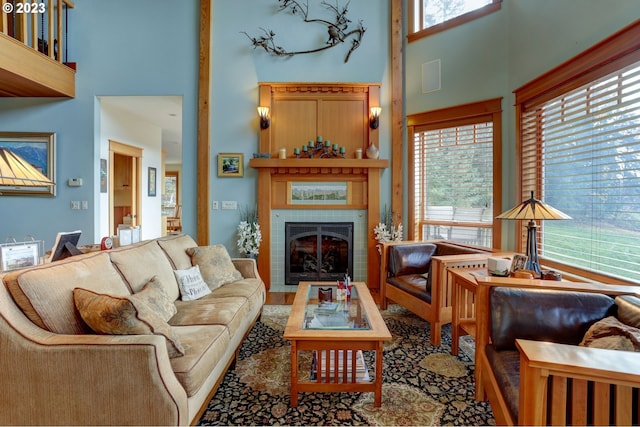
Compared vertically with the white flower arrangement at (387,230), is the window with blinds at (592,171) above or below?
above

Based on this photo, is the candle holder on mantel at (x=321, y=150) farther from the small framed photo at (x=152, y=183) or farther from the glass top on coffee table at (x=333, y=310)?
the small framed photo at (x=152, y=183)

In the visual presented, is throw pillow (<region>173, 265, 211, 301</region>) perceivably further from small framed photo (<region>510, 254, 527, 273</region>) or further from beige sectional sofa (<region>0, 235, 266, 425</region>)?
small framed photo (<region>510, 254, 527, 273</region>)

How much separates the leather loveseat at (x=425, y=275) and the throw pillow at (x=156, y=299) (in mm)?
2005

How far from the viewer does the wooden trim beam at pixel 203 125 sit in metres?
4.15

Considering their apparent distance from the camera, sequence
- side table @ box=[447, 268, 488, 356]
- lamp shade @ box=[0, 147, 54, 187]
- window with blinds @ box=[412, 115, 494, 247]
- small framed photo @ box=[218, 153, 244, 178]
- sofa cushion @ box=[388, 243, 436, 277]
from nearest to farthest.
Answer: lamp shade @ box=[0, 147, 54, 187] < side table @ box=[447, 268, 488, 356] < sofa cushion @ box=[388, 243, 436, 277] < window with blinds @ box=[412, 115, 494, 247] < small framed photo @ box=[218, 153, 244, 178]

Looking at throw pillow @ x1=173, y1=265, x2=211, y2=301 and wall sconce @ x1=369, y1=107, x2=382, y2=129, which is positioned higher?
wall sconce @ x1=369, y1=107, x2=382, y2=129

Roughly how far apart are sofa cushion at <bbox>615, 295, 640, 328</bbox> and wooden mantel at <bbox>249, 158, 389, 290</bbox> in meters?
2.78

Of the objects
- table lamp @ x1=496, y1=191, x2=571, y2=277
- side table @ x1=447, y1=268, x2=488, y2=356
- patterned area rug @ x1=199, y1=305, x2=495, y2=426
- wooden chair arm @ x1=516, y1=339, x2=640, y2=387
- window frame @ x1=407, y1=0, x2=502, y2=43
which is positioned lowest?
patterned area rug @ x1=199, y1=305, x2=495, y2=426

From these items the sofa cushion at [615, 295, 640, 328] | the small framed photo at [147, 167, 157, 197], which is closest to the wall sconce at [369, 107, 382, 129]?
the sofa cushion at [615, 295, 640, 328]

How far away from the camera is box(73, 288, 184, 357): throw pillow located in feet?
4.46

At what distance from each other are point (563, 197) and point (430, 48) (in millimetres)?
2390

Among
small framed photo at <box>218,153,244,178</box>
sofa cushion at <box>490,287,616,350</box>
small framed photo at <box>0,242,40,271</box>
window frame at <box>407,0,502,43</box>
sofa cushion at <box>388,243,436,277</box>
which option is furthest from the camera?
small framed photo at <box>218,153,244,178</box>

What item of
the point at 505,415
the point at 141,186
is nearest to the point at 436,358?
the point at 505,415

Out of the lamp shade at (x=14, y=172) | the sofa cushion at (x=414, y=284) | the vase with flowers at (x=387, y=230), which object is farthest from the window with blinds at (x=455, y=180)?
the lamp shade at (x=14, y=172)
